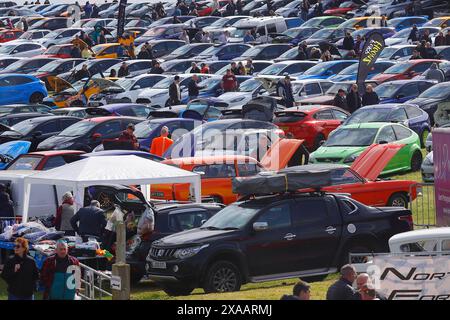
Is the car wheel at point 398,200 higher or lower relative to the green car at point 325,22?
lower

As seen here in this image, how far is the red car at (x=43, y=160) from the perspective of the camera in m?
27.2

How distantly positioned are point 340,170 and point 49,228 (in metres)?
5.82

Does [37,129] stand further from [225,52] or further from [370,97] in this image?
[225,52]

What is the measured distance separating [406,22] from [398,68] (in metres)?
15.9

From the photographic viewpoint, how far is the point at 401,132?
3097cm

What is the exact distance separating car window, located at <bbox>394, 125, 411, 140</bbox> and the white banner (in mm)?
14331

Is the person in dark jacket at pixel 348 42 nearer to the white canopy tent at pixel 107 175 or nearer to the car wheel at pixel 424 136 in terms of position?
the car wheel at pixel 424 136

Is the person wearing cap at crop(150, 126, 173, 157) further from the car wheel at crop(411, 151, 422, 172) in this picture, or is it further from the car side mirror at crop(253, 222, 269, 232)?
the car side mirror at crop(253, 222, 269, 232)

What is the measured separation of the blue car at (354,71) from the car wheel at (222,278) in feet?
74.5

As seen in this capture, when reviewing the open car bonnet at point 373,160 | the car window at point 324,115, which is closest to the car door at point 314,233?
the open car bonnet at point 373,160

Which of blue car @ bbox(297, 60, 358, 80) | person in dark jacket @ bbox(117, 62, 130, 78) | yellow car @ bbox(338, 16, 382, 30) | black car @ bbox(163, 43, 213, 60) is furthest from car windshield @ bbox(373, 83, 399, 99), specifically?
yellow car @ bbox(338, 16, 382, 30)

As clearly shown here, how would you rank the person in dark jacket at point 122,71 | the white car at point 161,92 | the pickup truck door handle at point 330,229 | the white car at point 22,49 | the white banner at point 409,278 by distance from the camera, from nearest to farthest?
Result: the white banner at point 409,278
the pickup truck door handle at point 330,229
the white car at point 161,92
the person in dark jacket at point 122,71
the white car at point 22,49

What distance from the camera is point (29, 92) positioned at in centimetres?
4594
